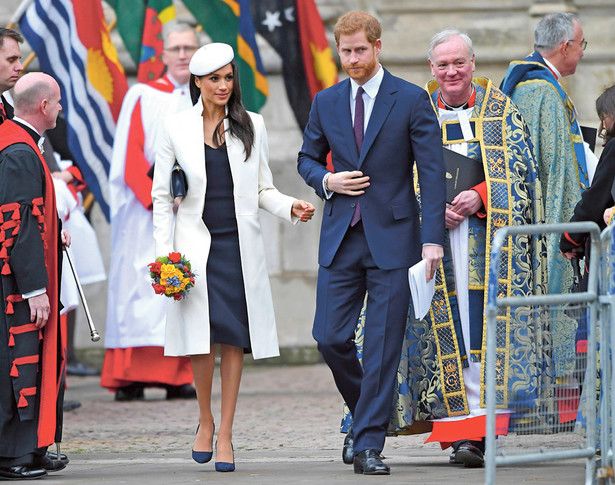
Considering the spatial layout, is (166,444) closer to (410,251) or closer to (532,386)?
(410,251)

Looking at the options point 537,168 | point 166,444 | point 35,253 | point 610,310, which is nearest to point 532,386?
point 610,310

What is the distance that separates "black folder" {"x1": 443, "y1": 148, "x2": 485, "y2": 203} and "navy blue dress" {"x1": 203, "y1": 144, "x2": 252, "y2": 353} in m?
1.08

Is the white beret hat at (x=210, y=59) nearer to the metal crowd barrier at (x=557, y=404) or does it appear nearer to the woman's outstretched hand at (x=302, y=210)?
the woman's outstretched hand at (x=302, y=210)

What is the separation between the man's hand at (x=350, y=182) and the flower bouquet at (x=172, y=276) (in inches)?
32.9

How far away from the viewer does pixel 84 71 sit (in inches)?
431

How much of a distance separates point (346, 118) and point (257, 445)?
2.35 m

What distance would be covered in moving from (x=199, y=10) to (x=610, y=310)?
6.42 metres

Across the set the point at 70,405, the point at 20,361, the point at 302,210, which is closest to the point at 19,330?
the point at 20,361

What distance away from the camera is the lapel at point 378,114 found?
6.70 m

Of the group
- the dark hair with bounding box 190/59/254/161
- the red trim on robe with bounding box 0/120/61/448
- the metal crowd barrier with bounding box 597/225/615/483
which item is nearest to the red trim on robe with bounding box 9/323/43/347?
the red trim on robe with bounding box 0/120/61/448

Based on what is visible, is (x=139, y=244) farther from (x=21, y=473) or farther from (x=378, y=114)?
(x=378, y=114)

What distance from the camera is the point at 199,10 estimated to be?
11.4 metres

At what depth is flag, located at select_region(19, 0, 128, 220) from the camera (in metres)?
10.6

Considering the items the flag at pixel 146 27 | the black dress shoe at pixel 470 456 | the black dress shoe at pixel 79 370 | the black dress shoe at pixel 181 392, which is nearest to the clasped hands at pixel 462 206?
the black dress shoe at pixel 470 456
